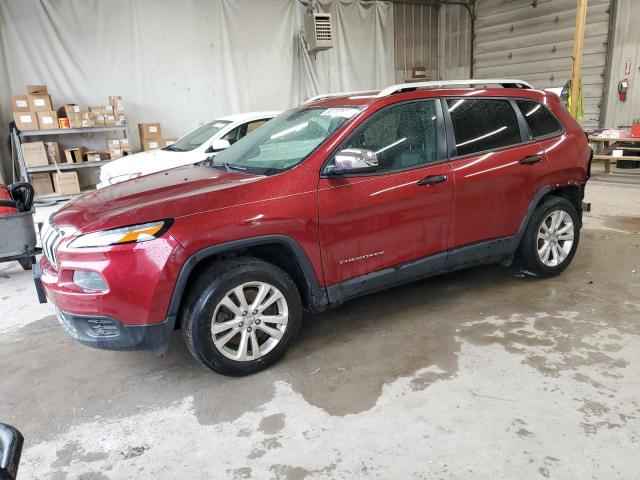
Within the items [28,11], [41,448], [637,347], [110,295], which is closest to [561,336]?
[637,347]

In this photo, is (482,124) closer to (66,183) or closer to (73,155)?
(66,183)

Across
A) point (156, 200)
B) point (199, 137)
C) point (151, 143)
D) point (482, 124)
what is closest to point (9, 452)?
point (156, 200)

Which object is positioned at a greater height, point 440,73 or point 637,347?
point 440,73

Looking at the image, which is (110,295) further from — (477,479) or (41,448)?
(477,479)

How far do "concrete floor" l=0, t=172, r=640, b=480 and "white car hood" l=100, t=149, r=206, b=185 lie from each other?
3082mm

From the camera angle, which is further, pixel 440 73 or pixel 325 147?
pixel 440 73

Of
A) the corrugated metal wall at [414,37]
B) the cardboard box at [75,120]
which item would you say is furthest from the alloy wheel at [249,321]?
the corrugated metal wall at [414,37]

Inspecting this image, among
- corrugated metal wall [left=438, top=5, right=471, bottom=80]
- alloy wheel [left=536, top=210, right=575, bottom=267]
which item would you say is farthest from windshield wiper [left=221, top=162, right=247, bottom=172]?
corrugated metal wall [left=438, top=5, right=471, bottom=80]

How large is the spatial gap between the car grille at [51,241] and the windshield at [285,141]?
108 cm

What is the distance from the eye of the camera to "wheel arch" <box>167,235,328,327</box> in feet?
7.77

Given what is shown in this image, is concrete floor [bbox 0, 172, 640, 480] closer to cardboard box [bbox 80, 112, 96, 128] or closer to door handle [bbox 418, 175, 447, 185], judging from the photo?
door handle [bbox 418, 175, 447, 185]

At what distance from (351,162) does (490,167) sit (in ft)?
3.77

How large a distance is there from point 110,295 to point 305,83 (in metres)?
9.98

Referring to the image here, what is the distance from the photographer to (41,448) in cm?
219
